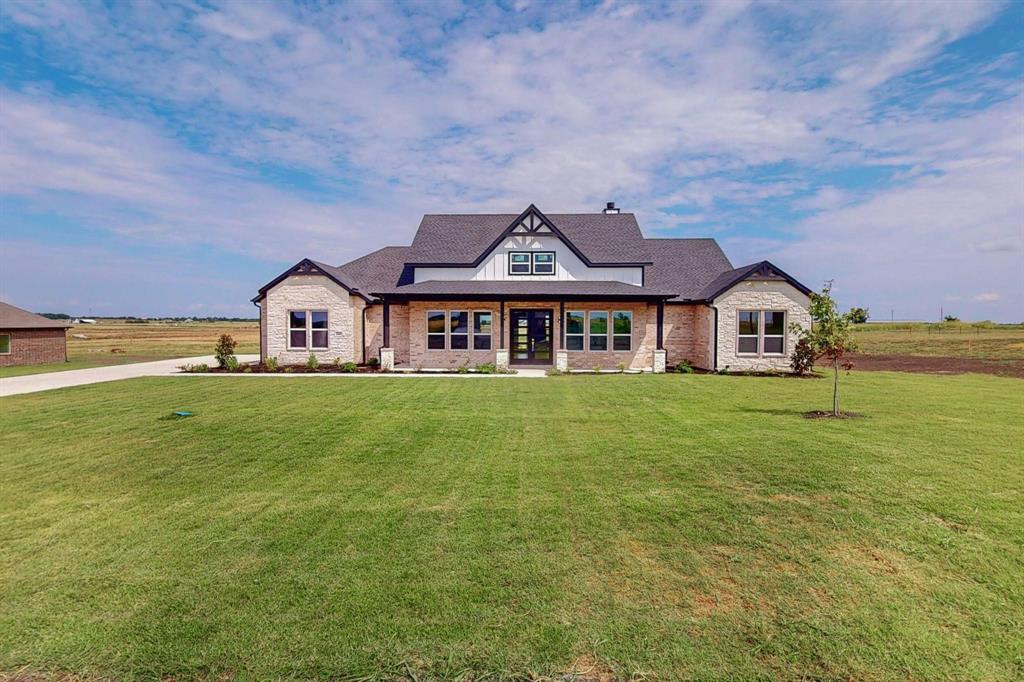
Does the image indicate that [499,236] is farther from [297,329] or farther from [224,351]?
[224,351]

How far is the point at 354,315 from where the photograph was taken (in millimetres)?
22203

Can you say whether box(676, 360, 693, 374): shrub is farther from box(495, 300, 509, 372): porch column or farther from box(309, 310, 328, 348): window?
box(309, 310, 328, 348): window

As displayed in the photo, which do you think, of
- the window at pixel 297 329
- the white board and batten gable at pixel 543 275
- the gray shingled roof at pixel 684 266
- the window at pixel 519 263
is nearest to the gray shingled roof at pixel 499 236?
the white board and batten gable at pixel 543 275

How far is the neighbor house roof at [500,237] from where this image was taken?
23.1 meters

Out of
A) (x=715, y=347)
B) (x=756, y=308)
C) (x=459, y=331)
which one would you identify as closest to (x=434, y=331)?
(x=459, y=331)

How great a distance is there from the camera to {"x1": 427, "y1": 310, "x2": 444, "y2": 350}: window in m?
21.7

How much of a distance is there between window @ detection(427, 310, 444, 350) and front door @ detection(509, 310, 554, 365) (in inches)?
125

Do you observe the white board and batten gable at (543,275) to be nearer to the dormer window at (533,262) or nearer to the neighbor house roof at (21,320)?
the dormer window at (533,262)

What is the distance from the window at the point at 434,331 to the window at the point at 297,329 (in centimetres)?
580

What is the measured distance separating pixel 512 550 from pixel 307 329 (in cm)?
1972

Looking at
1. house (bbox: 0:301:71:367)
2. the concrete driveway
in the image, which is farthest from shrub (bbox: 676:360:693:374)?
house (bbox: 0:301:71:367)

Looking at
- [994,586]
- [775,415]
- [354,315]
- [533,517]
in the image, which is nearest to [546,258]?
[354,315]

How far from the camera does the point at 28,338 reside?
23266mm

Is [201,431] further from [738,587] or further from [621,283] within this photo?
[621,283]
